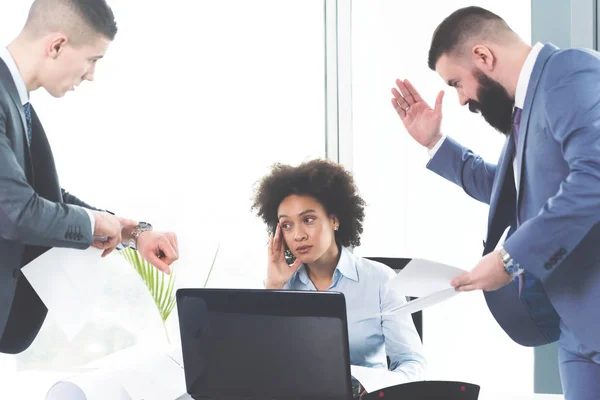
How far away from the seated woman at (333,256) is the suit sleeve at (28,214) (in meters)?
0.81

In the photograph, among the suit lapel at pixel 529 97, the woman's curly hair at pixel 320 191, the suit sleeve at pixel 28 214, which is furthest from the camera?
the woman's curly hair at pixel 320 191

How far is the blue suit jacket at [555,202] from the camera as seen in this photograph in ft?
4.92

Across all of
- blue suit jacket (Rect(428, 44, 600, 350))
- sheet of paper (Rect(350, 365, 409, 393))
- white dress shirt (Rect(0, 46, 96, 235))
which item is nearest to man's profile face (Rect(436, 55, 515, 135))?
blue suit jacket (Rect(428, 44, 600, 350))

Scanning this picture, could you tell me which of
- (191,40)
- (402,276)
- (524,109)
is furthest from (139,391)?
(191,40)

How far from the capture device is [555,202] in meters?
1.51

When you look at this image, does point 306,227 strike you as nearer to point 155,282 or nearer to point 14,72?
point 14,72

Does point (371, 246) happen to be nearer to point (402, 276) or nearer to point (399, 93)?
point (399, 93)

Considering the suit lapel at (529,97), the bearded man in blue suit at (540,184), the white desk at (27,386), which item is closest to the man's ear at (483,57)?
the bearded man in blue suit at (540,184)

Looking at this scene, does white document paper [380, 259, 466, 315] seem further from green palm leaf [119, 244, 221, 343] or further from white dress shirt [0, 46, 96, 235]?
green palm leaf [119, 244, 221, 343]

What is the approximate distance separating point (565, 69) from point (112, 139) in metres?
2.40

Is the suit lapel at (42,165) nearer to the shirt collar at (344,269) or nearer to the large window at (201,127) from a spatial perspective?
the shirt collar at (344,269)

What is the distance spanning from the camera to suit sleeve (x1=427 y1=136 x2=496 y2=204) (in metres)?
2.16

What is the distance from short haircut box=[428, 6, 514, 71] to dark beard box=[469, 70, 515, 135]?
0.32ft

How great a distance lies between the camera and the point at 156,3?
11.1 ft
